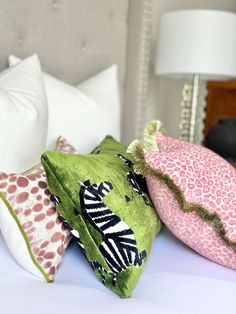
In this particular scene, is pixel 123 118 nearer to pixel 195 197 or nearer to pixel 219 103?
pixel 219 103

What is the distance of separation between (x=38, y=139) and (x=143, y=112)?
2.79 feet

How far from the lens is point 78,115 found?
4.44 feet

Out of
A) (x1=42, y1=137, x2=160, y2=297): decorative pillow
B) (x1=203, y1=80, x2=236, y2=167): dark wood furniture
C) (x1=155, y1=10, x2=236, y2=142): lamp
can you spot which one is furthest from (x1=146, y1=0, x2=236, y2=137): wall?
(x1=42, y1=137, x2=160, y2=297): decorative pillow

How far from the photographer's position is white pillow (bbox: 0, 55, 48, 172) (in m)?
1.00

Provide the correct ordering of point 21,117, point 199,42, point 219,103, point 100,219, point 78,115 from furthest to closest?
point 219,103
point 199,42
point 78,115
point 21,117
point 100,219

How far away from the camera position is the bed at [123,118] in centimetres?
73

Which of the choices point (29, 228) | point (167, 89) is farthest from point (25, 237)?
point (167, 89)

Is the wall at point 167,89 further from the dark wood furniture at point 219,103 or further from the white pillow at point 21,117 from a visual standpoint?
the white pillow at point 21,117

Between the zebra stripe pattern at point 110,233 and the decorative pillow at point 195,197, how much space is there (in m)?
0.13

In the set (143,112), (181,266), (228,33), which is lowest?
(181,266)

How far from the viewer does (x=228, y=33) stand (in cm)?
183

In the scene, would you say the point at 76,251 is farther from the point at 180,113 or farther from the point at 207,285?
the point at 180,113

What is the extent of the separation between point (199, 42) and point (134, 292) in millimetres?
1300

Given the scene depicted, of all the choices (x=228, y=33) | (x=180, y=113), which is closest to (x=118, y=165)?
(x=228, y=33)
